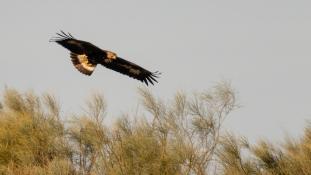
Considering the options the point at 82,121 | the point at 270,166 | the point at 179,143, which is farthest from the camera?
the point at 82,121

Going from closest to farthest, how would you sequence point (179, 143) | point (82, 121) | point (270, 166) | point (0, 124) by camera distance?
point (270, 166)
point (179, 143)
point (82, 121)
point (0, 124)

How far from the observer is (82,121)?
71.7 feet

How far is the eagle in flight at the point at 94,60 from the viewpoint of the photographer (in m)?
19.0

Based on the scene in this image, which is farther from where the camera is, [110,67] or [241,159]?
[110,67]

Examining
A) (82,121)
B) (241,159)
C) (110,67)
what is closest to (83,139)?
(82,121)

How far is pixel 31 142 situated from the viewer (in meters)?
22.9

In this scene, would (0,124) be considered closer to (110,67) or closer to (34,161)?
(34,161)

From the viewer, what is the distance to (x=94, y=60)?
19.7 m

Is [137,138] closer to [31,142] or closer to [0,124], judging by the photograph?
[31,142]

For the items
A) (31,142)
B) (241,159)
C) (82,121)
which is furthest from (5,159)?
(241,159)

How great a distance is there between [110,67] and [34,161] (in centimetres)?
326

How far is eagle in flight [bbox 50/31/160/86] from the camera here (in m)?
19.0

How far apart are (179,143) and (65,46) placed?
3.02m

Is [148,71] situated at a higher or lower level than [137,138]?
higher
